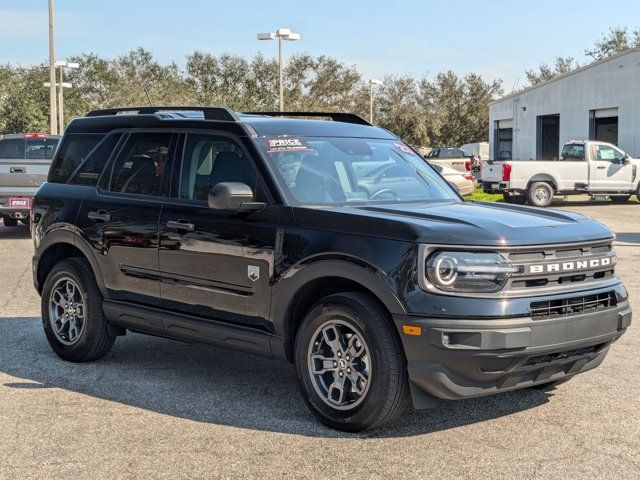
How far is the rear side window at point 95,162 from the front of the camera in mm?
6980

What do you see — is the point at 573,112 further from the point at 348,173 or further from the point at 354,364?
the point at 354,364

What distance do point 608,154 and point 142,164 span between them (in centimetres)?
2377

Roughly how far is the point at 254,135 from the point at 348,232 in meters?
1.15

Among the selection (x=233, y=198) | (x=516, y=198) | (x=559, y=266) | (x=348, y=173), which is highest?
(x=348, y=173)

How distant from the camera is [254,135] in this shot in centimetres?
595

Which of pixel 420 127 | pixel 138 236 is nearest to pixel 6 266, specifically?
pixel 138 236

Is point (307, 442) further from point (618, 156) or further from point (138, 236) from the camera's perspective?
point (618, 156)

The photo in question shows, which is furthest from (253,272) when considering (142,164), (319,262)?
(142,164)

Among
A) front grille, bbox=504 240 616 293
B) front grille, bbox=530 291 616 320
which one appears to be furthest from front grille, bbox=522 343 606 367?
front grille, bbox=504 240 616 293

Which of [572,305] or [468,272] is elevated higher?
[468,272]

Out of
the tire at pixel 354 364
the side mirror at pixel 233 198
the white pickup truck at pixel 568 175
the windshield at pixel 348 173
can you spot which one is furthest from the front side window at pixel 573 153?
the tire at pixel 354 364

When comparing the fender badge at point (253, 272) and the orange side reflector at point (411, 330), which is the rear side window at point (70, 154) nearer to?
the fender badge at point (253, 272)

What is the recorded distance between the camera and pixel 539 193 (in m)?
27.1

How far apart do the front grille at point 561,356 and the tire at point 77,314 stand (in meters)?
3.38
